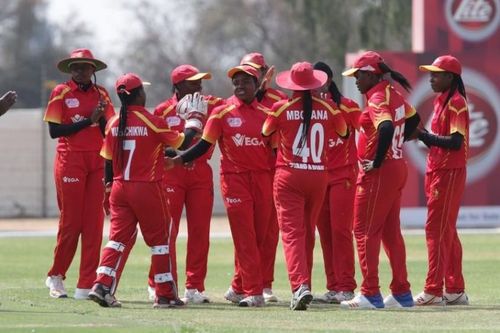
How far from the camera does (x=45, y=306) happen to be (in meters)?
14.2

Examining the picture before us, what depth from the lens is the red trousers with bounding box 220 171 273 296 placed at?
14266 millimetres

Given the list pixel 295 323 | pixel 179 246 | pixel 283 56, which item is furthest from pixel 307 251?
pixel 283 56

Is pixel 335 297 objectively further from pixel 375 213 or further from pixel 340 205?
pixel 375 213

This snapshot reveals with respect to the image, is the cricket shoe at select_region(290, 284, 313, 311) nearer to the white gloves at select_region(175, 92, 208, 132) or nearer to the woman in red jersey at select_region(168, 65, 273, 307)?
the woman in red jersey at select_region(168, 65, 273, 307)

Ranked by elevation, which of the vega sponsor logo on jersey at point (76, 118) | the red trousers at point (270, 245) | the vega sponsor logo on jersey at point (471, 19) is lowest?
the red trousers at point (270, 245)

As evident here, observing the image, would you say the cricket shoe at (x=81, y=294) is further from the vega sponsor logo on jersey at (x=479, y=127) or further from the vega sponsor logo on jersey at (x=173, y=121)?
the vega sponsor logo on jersey at (x=479, y=127)

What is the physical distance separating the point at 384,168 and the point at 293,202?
3.17ft

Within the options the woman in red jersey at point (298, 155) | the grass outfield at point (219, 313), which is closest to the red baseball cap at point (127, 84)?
the woman in red jersey at point (298, 155)

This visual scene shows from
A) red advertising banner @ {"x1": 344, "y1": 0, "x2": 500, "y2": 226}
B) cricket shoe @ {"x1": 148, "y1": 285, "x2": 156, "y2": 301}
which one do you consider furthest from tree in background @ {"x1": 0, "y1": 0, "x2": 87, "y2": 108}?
cricket shoe @ {"x1": 148, "y1": 285, "x2": 156, "y2": 301}

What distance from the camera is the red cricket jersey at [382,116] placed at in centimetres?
1384

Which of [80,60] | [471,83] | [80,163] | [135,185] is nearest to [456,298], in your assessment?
[135,185]

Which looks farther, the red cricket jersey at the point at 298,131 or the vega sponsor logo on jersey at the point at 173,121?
the vega sponsor logo on jersey at the point at 173,121

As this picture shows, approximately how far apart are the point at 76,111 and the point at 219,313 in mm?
3037

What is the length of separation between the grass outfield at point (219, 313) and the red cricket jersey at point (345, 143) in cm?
156
